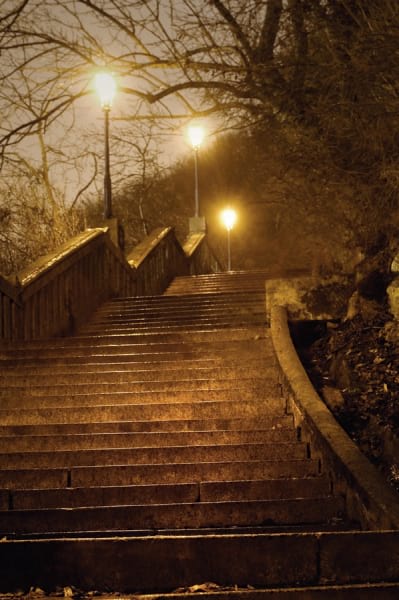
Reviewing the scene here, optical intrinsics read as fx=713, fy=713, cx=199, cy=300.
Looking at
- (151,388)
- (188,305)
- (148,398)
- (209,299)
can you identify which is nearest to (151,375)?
(151,388)

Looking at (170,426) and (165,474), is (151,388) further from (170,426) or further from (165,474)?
(165,474)

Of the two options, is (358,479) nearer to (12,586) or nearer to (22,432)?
(12,586)

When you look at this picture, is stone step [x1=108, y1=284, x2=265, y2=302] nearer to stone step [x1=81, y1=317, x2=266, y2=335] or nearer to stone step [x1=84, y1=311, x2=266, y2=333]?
stone step [x1=84, y1=311, x2=266, y2=333]

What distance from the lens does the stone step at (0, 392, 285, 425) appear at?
22.6 ft

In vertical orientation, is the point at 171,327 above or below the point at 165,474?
above

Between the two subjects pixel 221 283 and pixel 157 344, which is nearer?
pixel 157 344

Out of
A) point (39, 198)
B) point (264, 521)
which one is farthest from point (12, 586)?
point (39, 198)

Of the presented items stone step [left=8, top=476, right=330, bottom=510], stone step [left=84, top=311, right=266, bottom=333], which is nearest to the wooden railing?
stone step [left=84, top=311, right=266, bottom=333]

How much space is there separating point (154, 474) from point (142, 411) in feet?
5.15

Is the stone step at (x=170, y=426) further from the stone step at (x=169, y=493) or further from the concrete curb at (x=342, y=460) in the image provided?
Result: the stone step at (x=169, y=493)

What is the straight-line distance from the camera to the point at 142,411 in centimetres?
704

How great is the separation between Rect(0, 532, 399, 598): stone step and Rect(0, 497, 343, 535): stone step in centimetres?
98

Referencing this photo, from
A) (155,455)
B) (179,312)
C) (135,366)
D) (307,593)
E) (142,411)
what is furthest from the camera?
(179,312)

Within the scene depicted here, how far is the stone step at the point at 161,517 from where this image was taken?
4680 millimetres
